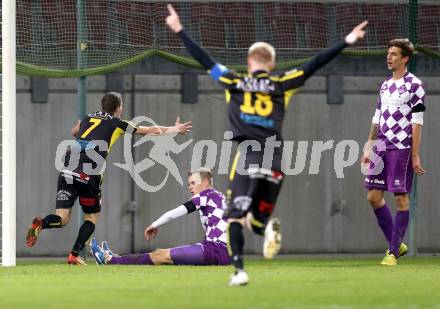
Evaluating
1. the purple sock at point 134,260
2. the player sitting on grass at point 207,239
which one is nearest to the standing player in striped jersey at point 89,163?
the purple sock at point 134,260

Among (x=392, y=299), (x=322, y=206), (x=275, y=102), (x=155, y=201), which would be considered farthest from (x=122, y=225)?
(x=392, y=299)

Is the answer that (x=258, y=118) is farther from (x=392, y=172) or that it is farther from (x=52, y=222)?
(x=52, y=222)

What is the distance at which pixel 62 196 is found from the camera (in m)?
13.9

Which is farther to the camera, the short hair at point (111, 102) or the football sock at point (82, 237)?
the short hair at point (111, 102)

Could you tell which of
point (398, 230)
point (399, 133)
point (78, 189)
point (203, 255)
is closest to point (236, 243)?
point (203, 255)

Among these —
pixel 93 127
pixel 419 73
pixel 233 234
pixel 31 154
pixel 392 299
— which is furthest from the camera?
pixel 419 73

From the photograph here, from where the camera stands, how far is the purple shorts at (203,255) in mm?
13211

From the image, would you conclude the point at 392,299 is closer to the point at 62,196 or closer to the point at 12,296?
the point at 12,296

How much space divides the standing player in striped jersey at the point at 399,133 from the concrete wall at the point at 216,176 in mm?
4335

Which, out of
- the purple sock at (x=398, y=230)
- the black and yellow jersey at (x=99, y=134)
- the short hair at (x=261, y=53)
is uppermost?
the short hair at (x=261, y=53)

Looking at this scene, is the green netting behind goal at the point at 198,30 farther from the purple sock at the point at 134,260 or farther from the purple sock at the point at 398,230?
the purple sock at the point at 398,230

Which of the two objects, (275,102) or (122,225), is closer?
(275,102)

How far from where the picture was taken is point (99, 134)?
45.5ft

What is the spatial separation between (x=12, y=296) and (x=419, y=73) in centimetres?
1021
